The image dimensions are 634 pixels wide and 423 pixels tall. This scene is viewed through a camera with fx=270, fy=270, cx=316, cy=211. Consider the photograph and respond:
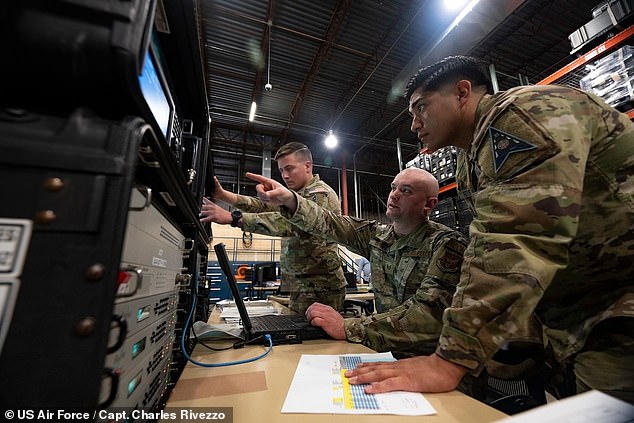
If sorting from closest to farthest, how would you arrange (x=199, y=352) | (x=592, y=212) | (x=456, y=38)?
(x=592, y=212), (x=199, y=352), (x=456, y=38)

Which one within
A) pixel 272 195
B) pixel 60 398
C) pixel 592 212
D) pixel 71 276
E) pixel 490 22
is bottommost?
pixel 60 398

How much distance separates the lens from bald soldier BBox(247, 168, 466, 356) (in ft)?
3.00

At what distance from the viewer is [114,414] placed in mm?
333

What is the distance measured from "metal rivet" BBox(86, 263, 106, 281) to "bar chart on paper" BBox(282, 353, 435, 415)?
14.7 inches

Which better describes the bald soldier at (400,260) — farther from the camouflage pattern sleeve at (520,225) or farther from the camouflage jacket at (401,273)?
the camouflage pattern sleeve at (520,225)

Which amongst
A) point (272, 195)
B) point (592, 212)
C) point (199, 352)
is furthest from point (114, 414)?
point (592, 212)

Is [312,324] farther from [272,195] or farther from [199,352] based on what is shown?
[272,195]

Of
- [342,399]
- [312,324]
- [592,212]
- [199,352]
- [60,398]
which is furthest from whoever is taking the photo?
[312,324]

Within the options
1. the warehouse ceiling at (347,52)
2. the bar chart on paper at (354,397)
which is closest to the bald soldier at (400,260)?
the bar chart on paper at (354,397)

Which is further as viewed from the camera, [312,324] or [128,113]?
[312,324]

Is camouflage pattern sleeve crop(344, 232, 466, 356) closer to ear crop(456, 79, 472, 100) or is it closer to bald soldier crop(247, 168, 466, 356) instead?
bald soldier crop(247, 168, 466, 356)

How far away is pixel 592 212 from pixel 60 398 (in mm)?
999

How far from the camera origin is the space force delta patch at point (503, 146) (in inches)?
21.7

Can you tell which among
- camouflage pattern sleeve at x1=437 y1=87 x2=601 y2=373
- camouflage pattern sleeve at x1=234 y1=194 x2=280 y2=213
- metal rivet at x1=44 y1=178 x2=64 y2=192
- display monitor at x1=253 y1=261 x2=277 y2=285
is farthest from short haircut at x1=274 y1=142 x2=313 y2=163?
display monitor at x1=253 y1=261 x2=277 y2=285
